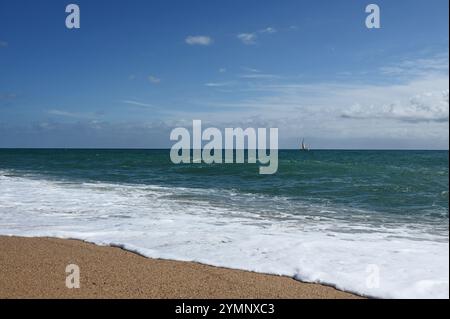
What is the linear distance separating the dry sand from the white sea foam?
0.31m

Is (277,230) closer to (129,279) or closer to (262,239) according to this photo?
(262,239)

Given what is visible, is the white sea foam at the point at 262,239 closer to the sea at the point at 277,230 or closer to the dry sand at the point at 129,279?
A: the sea at the point at 277,230

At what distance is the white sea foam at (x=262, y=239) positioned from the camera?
483cm

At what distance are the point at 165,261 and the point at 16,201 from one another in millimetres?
7365

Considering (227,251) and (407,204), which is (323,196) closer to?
(407,204)

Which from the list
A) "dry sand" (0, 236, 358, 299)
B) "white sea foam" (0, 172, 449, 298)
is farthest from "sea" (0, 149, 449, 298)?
"dry sand" (0, 236, 358, 299)

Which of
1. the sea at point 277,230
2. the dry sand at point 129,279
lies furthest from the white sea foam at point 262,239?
the dry sand at point 129,279

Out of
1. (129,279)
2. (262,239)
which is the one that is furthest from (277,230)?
(129,279)

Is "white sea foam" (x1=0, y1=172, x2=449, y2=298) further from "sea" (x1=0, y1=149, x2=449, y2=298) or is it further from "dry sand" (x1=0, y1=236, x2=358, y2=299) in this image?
"dry sand" (x1=0, y1=236, x2=358, y2=299)

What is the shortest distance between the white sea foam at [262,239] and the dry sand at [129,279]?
1.01 ft

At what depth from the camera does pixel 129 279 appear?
463cm

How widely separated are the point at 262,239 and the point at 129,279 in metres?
2.63

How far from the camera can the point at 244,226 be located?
7.86m
